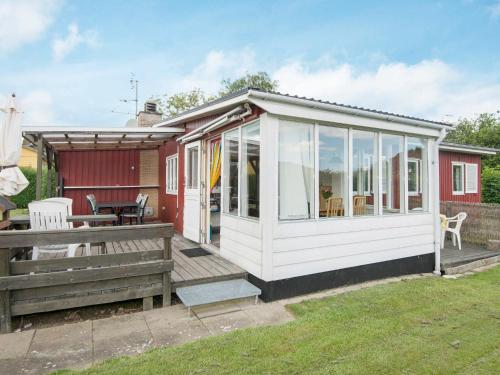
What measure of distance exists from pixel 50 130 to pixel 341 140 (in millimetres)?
5367

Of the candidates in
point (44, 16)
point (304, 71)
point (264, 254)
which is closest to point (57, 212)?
point (264, 254)

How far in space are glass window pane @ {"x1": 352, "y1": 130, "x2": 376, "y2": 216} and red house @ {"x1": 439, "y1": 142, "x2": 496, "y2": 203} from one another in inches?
236

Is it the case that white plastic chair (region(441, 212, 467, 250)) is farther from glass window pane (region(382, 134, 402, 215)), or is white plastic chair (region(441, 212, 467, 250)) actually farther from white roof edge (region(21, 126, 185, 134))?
white roof edge (region(21, 126, 185, 134))

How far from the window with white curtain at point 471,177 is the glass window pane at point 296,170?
9395mm

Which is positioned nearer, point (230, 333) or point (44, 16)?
point (230, 333)

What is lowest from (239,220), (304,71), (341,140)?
(239,220)

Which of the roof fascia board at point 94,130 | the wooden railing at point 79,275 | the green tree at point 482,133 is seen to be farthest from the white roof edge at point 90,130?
the green tree at point 482,133

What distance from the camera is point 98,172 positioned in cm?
920

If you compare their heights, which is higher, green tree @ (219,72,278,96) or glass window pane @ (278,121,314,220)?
green tree @ (219,72,278,96)

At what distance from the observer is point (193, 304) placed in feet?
11.5

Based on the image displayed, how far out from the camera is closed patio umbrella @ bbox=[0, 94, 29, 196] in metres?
3.96

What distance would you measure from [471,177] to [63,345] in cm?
1289

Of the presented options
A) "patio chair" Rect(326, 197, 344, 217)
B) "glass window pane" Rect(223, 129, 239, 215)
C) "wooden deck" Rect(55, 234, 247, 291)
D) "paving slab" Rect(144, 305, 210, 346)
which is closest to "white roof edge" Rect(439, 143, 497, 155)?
"patio chair" Rect(326, 197, 344, 217)

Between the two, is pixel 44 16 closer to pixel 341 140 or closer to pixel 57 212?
pixel 57 212
